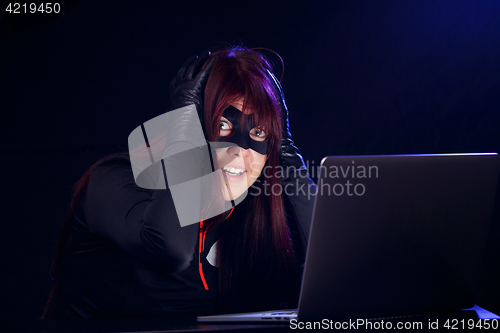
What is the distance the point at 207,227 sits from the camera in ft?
4.97

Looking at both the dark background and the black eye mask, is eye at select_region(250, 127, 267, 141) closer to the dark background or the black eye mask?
the black eye mask

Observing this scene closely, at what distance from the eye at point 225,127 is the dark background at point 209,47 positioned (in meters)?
0.35

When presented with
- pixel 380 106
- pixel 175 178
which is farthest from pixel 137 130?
pixel 380 106

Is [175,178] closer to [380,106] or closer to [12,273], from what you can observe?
[12,273]

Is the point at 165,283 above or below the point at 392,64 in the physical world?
below

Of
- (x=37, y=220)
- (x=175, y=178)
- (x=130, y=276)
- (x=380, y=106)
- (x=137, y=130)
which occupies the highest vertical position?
(x=380, y=106)

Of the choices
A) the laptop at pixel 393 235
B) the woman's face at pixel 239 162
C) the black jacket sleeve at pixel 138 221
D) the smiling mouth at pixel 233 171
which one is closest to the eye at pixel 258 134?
the woman's face at pixel 239 162

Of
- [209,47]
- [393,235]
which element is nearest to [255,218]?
[209,47]

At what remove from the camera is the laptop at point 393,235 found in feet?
1.96

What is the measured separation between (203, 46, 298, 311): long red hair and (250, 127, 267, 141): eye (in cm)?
2

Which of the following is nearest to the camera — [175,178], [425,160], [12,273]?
[425,160]

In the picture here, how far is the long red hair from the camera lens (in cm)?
147

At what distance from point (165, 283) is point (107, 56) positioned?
3.33 ft

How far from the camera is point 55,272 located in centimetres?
137
